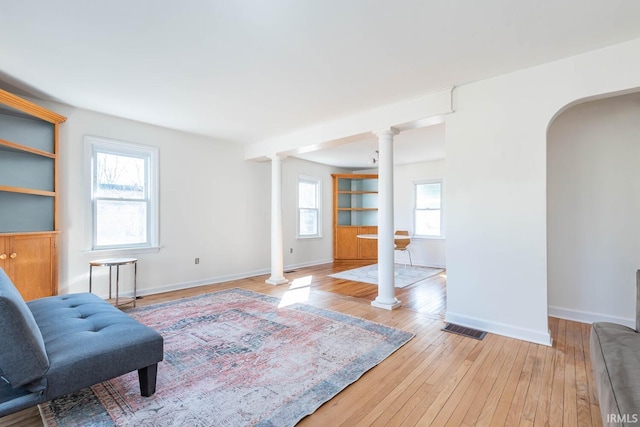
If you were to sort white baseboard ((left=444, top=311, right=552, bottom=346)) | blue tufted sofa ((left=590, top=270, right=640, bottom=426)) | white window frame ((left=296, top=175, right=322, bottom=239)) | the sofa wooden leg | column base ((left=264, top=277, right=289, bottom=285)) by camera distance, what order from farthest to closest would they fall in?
white window frame ((left=296, top=175, right=322, bottom=239)) < column base ((left=264, top=277, right=289, bottom=285)) < white baseboard ((left=444, top=311, right=552, bottom=346)) < the sofa wooden leg < blue tufted sofa ((left=590, top=270, right=640, bottom=426))

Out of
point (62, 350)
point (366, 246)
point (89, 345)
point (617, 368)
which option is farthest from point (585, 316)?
point (366, 246)

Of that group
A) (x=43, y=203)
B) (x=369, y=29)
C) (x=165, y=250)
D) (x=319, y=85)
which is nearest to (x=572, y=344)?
(x=369, y=29)

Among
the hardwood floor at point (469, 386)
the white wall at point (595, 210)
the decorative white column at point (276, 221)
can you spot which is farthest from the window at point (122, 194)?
the white wall at point (595, 210)

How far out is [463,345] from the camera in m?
2.66

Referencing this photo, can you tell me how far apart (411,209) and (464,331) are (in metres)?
4.57

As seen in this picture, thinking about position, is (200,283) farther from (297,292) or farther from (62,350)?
(62,350)

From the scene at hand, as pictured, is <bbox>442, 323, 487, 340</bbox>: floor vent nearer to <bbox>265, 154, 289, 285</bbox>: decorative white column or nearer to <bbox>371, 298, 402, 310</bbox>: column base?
<bbox>371, 298, 402, 310</bbox>: column base

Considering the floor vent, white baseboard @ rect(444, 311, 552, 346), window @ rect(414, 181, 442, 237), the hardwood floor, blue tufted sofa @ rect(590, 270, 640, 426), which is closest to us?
blue tufted sofa @ rect(590, 270, 640, 426)

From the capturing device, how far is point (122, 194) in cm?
426

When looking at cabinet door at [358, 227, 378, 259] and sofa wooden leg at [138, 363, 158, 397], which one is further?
cabinet door at [358, 227, 378, 259]

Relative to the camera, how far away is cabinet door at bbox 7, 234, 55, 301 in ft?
9.88

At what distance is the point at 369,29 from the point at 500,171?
71.3 inches

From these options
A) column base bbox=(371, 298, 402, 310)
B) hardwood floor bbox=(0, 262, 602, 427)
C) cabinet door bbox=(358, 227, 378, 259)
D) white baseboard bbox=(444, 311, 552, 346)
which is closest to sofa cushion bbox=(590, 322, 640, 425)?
hardwood floor bbox=(0, 262, 602, 427)

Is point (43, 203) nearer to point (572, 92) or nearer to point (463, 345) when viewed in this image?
point (463, 345)
